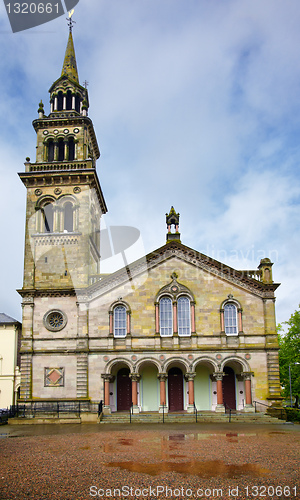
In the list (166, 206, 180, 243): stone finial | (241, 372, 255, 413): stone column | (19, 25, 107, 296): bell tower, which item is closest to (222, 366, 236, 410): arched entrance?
(241, 372, 255, 413): stone column

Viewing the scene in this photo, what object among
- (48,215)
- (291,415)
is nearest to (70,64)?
(48,215)

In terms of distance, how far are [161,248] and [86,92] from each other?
17.2 meters

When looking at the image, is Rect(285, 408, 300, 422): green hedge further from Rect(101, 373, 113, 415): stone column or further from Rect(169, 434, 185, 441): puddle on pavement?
Rect(169, 434, 185, 441): puddle on pavement

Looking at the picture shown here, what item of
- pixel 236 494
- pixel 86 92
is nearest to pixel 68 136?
pixel 86 92

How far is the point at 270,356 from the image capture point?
103 ft

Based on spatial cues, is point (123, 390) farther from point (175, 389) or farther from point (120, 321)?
point (120, 321)

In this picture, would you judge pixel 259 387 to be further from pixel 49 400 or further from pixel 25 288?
pixel 25 288

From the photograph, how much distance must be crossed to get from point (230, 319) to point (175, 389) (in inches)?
256

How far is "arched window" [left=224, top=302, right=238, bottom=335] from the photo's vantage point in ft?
107

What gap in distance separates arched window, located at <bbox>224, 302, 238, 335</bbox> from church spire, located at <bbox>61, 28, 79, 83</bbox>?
24702 millimetres

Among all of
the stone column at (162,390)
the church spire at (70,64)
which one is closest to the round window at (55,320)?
the stone column at (162,390)

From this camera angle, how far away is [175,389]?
33062mm

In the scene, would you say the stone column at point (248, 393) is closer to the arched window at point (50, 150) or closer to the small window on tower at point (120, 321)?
the small window on tower at point (120, 321)

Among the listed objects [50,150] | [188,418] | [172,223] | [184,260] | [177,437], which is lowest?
[188,418]
